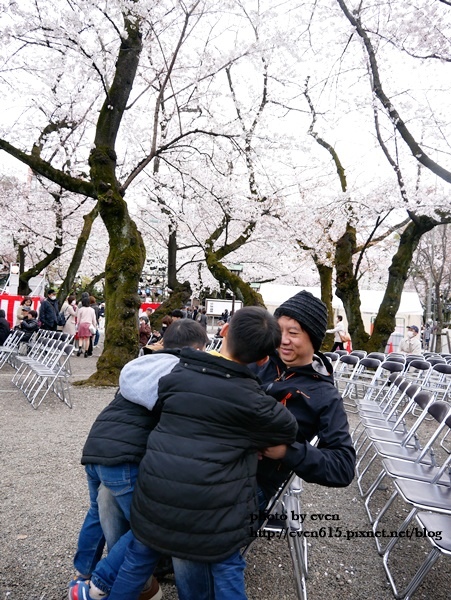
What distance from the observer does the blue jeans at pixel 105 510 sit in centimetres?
187

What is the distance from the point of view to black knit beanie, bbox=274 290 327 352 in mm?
1990

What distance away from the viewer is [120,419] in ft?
6.27

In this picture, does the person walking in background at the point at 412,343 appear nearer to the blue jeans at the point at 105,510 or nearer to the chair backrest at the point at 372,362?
the chair backrest at the point at 372,362

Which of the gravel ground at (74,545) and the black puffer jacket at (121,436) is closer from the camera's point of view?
the black puffer jacket at (121,436)

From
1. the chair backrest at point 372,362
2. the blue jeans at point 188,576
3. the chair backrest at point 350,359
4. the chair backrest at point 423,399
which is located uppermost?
the chair backrest at point 423,399

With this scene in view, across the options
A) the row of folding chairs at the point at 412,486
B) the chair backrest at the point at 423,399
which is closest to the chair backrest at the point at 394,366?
the row of folding chairs at the point at 412,486

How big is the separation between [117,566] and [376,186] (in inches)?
555

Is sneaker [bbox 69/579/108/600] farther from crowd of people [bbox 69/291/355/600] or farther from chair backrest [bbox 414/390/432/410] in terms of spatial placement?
chair backrest [bbox 414/390/432/410]

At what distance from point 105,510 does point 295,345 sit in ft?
3.35

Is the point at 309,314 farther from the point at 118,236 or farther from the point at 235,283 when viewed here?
the point at 235,283

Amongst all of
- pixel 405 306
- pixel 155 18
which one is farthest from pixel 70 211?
pixel 405 306

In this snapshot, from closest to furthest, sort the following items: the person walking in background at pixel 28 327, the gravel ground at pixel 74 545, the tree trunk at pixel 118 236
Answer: the gravel ground at pixel 74 545 < the tree trunk at pixel 118 236 < the person walking in background at pixel 28 327

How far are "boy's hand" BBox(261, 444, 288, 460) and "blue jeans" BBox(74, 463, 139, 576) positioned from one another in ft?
1.80

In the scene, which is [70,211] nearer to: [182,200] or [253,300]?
[182,200]
